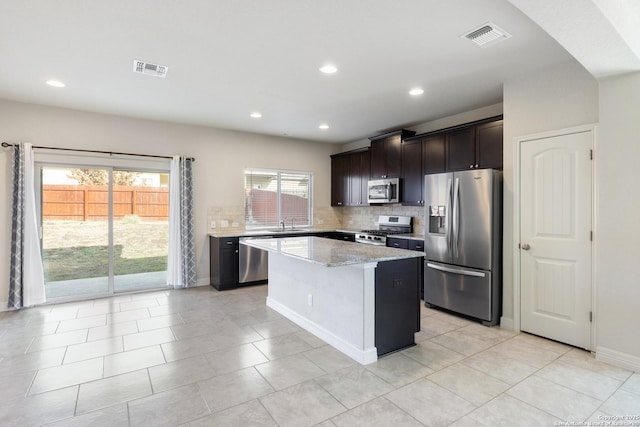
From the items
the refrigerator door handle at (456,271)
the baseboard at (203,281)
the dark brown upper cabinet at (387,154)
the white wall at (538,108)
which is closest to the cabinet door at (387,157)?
the dark brown upper cabinet at (387,154)

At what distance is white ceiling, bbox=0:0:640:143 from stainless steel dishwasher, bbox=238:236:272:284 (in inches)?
86.6

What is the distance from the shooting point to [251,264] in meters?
5.49

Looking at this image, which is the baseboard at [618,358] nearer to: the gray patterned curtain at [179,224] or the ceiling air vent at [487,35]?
the ceiling air vent at [487,35]

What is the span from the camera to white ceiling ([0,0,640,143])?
223 cm

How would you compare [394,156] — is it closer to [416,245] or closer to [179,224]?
[416,245]

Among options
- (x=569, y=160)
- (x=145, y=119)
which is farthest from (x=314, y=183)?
(x=569, y=160)

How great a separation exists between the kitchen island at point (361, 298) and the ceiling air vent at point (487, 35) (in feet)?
5.93

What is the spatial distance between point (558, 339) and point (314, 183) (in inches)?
185

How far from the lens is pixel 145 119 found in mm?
5070

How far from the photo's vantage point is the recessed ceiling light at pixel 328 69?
317cm

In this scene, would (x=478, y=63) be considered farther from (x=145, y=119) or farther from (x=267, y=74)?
(x=145, y=119)

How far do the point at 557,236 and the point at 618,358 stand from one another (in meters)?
1.08

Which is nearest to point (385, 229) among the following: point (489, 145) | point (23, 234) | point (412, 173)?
point (412, 173)

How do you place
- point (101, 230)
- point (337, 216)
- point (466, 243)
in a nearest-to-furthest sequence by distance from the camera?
point (466, 243) → point (101, 230) → point (337, 216)
